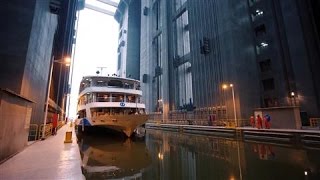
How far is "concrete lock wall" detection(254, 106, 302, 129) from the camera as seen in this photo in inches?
694

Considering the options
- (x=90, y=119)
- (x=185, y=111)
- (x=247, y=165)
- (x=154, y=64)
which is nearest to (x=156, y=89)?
(x=154, y=64)

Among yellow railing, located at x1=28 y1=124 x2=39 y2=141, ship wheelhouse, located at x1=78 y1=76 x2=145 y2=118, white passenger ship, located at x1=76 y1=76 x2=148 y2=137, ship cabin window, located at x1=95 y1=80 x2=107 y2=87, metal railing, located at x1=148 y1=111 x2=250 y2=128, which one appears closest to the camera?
yellow railing, located at x1=28 y1=124 x2=39 y2=141

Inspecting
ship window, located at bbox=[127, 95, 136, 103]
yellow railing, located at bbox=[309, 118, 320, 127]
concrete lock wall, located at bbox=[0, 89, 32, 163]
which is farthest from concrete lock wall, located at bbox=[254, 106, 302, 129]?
concrete lock wall, located at bbox=[0, 89, 32, 163]

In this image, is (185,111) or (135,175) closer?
(135,175)

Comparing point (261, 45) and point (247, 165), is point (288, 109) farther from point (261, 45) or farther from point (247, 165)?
point (261, 45)

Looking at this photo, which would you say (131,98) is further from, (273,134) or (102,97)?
(273,134)

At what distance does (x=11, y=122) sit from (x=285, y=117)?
21.3 metres

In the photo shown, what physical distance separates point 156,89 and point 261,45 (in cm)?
3555

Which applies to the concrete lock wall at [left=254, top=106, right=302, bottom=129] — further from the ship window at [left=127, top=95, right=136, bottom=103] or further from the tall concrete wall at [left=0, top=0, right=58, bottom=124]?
the tall concrete wall at [left=0, top=0, right=58, bottom=124]

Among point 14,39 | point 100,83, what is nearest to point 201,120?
point 100,83

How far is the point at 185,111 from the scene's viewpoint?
4347cm

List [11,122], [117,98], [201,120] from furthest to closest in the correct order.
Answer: [201,120] → [117,98] → [11,122]

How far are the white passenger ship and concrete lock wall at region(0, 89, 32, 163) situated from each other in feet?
Answer: 31.7

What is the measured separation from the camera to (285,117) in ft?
60.3
